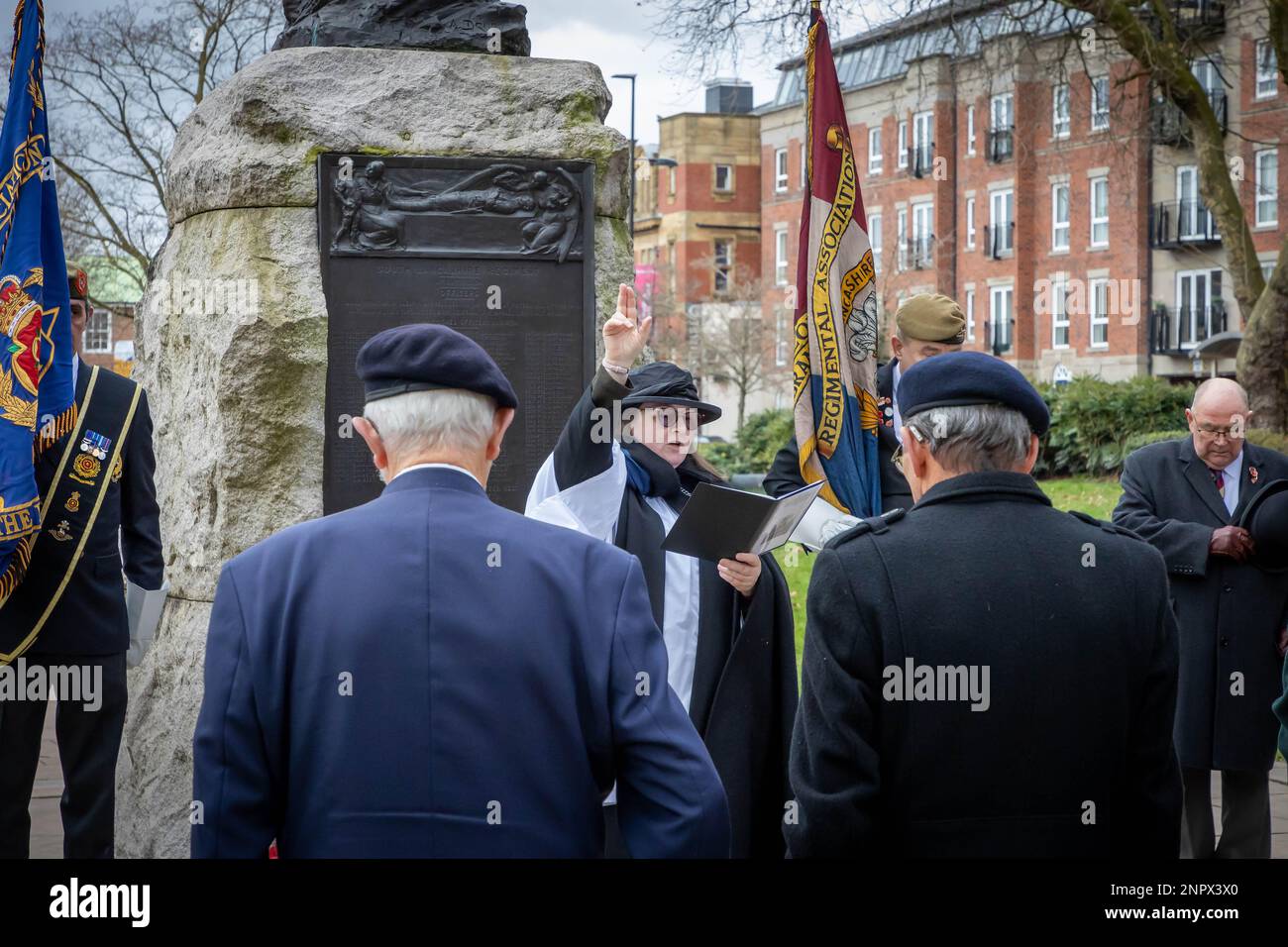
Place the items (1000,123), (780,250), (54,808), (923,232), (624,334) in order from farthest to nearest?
1. (780,250)
2. (923,232)
3. (1000,123)
4. (54,808)
5. (624,334)

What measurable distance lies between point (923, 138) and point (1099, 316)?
9.42 metres

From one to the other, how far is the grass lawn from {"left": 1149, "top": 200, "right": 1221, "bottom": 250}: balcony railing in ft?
55.9

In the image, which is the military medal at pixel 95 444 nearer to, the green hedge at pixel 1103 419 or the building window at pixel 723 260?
the green hedge at pixel 1103 419

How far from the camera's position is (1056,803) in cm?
282

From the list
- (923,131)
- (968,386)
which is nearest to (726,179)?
(923,131)

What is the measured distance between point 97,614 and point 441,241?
1.80m

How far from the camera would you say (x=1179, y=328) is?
4153 centimetres

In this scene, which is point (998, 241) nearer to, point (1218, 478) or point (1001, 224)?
point (1001, 224)

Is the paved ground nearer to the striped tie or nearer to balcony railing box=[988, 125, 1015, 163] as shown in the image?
the striped tie

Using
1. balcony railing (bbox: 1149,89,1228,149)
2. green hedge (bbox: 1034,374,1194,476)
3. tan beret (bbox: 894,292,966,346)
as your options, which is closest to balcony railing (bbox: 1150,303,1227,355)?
balcony railing (bbox: 1149,89,1228,149)

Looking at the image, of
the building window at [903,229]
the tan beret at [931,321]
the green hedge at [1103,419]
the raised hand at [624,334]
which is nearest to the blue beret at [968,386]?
the raised hand at [624,334]

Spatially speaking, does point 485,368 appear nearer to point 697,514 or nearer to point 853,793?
point 853,793

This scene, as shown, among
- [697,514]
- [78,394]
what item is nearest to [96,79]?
[78,394]

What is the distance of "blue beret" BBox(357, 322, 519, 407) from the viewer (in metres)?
2.64
